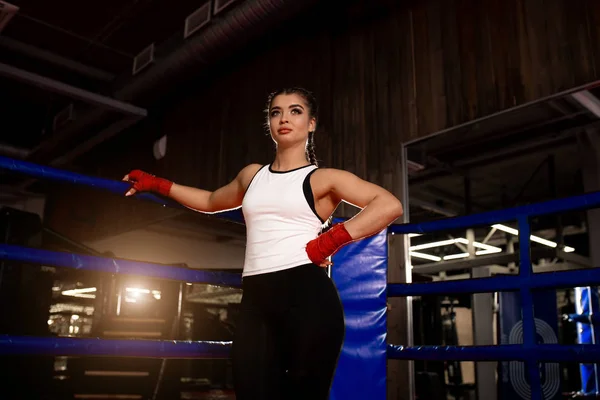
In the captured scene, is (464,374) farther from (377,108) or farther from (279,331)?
(279,331)

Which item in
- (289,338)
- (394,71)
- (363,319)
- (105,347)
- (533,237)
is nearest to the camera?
(289,338)

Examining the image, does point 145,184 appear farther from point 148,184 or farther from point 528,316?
point 528,316

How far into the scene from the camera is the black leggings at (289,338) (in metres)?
1.57

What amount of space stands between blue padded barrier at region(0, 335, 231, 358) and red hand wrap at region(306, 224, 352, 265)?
2.34 ft

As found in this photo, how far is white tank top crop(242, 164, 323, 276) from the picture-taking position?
1.70 metres

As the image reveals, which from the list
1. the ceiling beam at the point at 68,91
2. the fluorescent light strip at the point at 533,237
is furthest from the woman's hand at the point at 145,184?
the fluorescent light strip at the point at 533,237

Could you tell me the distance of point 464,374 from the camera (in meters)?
11.4

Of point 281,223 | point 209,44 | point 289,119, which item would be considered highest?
point 209,44

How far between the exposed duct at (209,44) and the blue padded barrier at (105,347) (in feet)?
11.2

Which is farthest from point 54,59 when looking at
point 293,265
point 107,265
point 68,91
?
point 293,265

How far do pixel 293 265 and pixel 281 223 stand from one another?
0.15 metres

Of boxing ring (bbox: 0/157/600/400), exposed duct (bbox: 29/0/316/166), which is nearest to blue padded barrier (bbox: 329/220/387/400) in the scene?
boxing ring (bbox: 0/157/600/400)

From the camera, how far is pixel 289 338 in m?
1.60

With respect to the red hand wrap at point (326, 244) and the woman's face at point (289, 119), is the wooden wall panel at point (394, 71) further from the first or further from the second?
the red hand wrap at point (326, 244)
